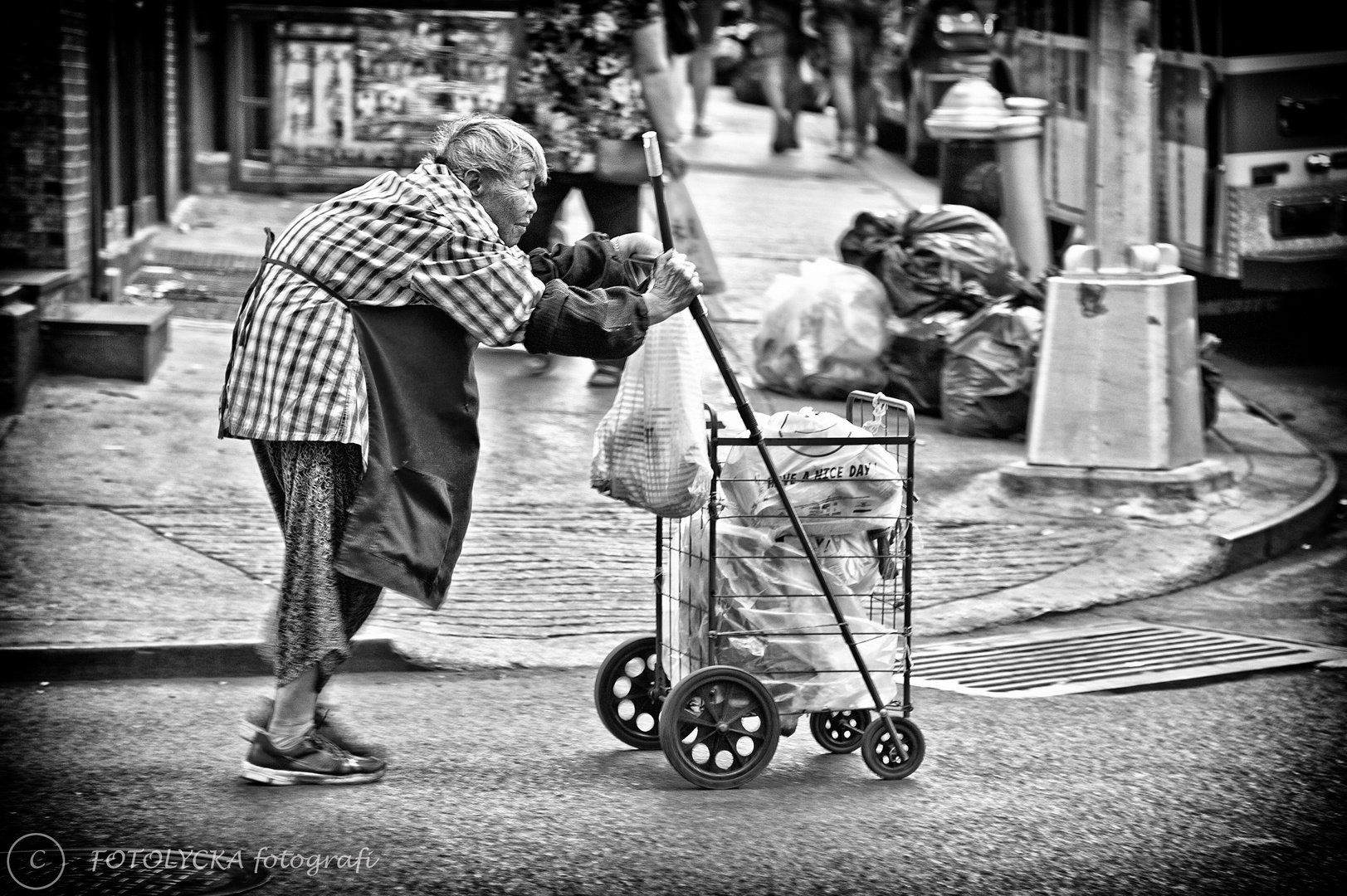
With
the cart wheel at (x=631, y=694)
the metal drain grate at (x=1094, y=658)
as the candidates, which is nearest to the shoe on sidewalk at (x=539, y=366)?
the metal drain grate at (x=1094, y=658)

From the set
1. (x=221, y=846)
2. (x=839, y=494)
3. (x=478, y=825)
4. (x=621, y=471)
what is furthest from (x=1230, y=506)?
(x=221, y=846)

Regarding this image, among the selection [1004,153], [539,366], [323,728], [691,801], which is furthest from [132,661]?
[1004,153]

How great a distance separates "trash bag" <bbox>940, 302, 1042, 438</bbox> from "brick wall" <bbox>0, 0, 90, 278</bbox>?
4.52m

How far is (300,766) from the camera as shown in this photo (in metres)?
4.22

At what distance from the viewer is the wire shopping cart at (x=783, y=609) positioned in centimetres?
430

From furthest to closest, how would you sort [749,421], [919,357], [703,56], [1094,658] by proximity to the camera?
[703,56] < [919,357] < [1094,658] < [749,421]

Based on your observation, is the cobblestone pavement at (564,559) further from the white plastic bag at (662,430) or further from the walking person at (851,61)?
the walking person at (851,61)

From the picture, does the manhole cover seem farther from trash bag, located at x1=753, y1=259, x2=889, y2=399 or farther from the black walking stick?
trash bag, located at x1=753, y1=259, x2=889, y2=399

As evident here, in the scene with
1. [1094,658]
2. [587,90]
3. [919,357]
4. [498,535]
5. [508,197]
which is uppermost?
[587,90]

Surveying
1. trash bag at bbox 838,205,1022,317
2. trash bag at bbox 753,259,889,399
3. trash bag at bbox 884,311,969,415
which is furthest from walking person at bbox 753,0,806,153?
trash bag at bbox 884,311,969,415

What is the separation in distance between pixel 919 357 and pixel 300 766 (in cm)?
481

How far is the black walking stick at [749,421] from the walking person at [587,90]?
3566mm

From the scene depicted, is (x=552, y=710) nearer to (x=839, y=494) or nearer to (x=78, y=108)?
(x=839, y=494)

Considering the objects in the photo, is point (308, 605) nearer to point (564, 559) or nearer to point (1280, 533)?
point (564, 559)
